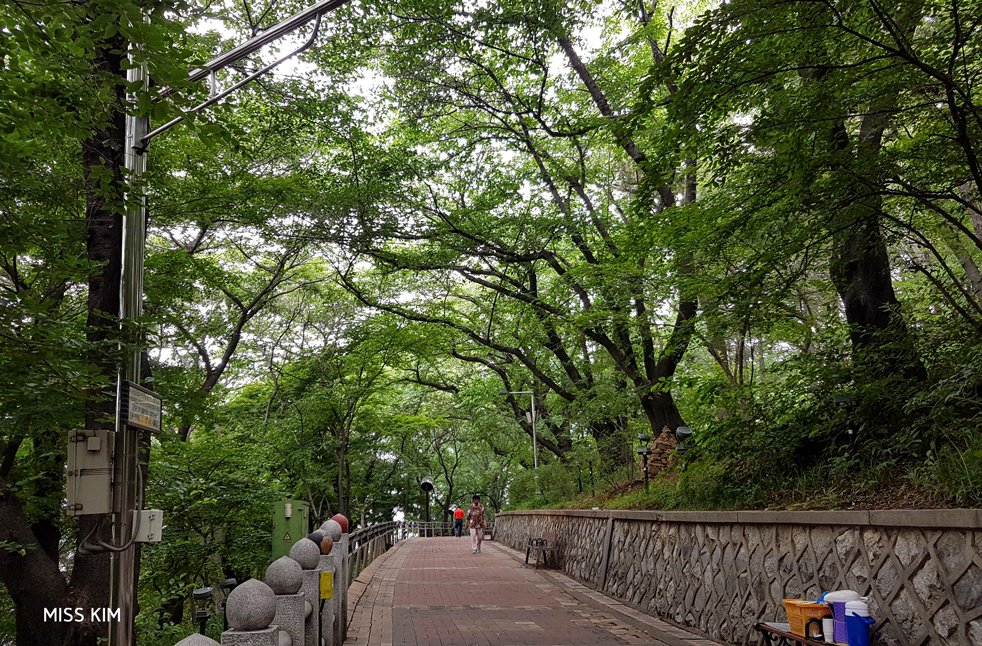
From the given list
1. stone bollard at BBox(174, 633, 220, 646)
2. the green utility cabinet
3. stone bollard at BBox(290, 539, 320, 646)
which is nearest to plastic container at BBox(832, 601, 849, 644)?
stone bollard at BBox(290, 539, 320, 646)

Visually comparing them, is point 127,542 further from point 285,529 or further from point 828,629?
point 828,629

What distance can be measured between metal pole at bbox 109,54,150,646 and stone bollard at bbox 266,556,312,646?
3.67 ft

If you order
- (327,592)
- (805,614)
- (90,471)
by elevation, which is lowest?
(805,614)

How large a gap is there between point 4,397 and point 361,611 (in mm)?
6175

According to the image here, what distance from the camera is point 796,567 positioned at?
23.2 feet

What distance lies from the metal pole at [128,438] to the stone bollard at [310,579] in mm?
1640

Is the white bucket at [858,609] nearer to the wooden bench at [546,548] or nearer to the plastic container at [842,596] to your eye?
the plastic container at [842,596]

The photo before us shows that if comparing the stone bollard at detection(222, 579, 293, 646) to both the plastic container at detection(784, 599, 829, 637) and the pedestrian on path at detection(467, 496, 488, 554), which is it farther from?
the pedestrian on path at detection(467, 496, 488, 554)

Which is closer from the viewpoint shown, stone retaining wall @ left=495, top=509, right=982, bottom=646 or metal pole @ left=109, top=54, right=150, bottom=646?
stone retaining wall @ left=495, top=509, right=982, bottom=646

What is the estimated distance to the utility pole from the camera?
5.38 meters

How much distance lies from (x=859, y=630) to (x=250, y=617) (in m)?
4.80

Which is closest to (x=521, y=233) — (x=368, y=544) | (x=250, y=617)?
(x=368, y=544)

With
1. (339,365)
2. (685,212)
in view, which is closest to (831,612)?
(685,212)

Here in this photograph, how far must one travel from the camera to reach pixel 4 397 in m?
7.55
